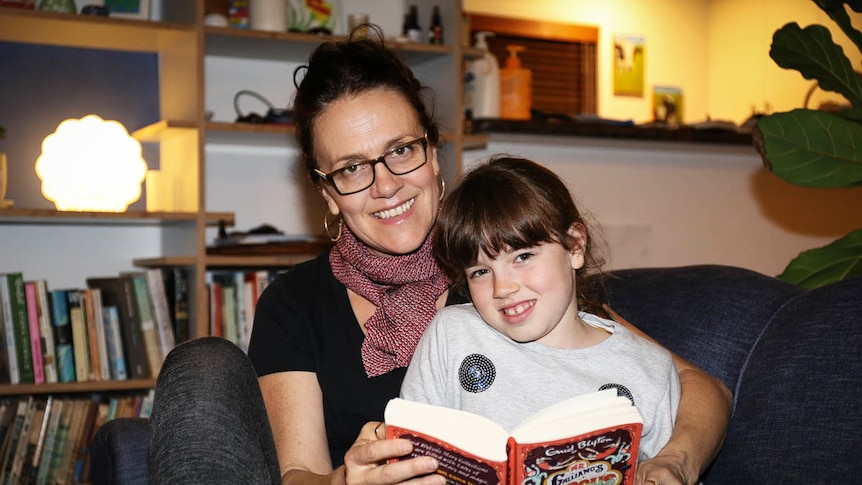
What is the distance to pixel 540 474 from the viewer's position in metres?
1.07

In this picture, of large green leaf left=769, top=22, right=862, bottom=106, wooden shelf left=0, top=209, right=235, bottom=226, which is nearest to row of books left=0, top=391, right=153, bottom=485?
wooden shelf left=0, top=209, right=235, bottom=226

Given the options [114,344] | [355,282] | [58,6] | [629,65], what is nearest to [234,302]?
[114,344]

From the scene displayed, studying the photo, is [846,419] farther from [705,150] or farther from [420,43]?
[705,150]

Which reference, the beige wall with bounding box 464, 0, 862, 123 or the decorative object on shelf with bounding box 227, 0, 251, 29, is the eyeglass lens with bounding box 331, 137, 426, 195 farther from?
the beige wall with bounding box 464, 0, 862, 123

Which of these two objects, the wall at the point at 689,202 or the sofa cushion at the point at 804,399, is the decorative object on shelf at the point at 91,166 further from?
the sofa cushion at the point at 804,399

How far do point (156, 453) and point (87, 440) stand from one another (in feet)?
6.23

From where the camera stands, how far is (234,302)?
2.98 meters

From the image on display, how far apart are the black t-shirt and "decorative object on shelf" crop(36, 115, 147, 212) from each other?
152 cm

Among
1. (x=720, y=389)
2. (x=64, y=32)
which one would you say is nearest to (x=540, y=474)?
(x=720, y=389)

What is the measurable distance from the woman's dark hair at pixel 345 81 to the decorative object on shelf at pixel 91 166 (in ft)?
4.93

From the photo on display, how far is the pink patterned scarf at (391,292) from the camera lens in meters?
1.58

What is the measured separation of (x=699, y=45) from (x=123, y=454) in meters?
4.72

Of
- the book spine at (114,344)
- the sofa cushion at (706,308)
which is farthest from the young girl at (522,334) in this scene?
the book spine at (114,344)

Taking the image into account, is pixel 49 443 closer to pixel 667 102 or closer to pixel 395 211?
pixel 395 211
